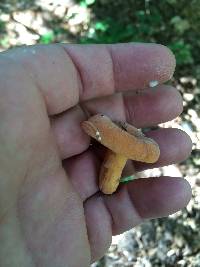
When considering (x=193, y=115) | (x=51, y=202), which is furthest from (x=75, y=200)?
(x=193, y=115)

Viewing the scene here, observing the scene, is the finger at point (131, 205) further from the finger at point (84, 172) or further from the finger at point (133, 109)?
the finger at point (133, 109)

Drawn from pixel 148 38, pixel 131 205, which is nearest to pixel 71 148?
pixel 131 205

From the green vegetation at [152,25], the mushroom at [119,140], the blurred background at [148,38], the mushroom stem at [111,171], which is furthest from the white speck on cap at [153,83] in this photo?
the green vegetation at [152,25]

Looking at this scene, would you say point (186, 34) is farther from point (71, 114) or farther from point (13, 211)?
point (13, 211)

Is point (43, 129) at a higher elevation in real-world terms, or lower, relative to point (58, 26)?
higher

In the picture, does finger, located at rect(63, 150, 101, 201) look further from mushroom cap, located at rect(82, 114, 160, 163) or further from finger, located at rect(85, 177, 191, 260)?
mushroom cap, located at rect(82, 114, 160, 163)

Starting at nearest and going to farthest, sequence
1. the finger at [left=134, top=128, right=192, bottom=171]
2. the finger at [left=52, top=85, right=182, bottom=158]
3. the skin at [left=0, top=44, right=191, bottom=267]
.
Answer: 1. the skin at [left=0, top=44, right=191, bottom=267]
2. the finger at [left=52, top=85, right=182, bottom=158]
3. the finger at [left=134, top=128, right=192, bottom=171]

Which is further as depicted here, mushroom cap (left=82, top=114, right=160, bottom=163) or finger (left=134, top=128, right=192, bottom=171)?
finger (left=134, top=128, right=192, bottom=171)

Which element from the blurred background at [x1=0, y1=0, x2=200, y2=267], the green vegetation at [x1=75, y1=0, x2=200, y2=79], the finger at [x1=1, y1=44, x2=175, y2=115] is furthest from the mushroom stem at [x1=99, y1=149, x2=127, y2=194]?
the green vegetation at [x1=75, y1=0, x2=200, y2=79]
